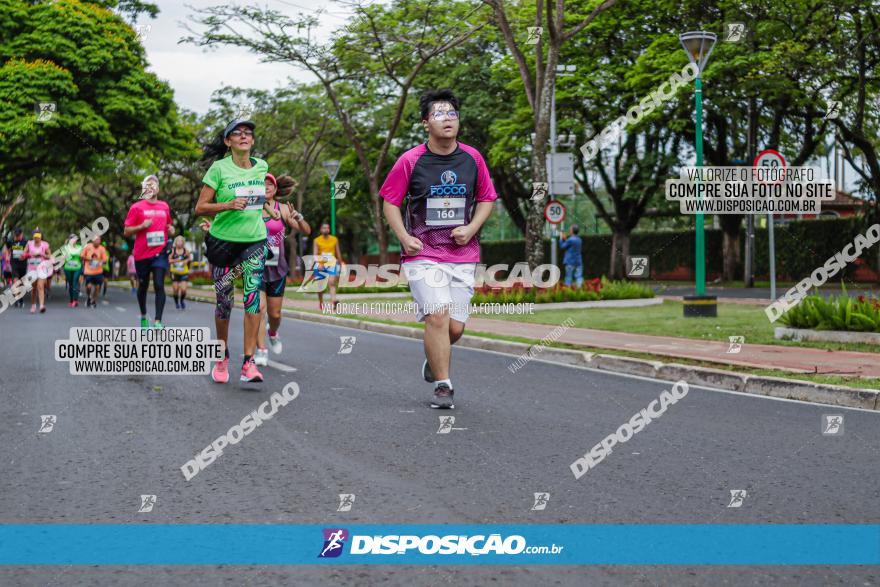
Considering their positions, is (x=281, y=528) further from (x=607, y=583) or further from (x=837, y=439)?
(x=837, y=439)

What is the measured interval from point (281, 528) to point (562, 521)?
1.17 m

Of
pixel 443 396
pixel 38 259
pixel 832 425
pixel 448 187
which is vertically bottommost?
pixel 832 425

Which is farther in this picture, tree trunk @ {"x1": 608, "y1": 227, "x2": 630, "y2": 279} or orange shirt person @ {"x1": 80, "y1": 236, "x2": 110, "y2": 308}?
tree trunk @ {"x1": 608, "y1": 227, "x2": 630, "y2": 279}

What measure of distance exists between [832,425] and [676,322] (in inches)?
330

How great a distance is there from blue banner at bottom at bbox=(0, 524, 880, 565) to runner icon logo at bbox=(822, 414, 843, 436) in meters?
2.29

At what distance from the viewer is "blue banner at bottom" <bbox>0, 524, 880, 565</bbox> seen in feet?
11.3

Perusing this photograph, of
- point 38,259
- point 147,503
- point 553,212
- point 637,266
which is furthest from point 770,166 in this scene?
point 38,259

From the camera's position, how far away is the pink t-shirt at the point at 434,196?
668 cm

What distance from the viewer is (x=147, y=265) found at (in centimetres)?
1081

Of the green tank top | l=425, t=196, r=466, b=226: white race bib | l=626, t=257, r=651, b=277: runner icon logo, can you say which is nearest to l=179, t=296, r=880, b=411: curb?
l=425, t=196, r=466, b=226: white race bib

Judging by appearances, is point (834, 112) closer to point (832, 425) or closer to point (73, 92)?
point (73, 92)

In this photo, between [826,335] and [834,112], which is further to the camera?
[834,112]

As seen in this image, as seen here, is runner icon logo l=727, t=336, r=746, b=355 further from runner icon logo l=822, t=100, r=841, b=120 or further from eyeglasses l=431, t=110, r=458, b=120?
runner icon logo l=822, t=100, r=841, b=120

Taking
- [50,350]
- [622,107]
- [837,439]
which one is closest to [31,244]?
[50,350]
